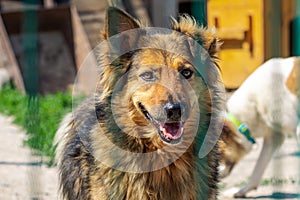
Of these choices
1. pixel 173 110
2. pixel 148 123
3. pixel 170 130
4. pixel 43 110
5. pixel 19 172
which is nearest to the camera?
pixel 173 110

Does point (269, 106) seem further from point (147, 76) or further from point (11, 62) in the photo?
point (11, 62)

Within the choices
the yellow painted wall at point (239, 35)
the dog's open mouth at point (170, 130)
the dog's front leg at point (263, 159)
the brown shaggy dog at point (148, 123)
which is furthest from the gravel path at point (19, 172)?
the yellow painted wall at point (239, 35)

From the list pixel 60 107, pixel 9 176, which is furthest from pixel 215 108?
pixel 60 107

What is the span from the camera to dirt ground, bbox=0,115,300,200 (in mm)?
5742

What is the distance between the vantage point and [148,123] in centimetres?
393

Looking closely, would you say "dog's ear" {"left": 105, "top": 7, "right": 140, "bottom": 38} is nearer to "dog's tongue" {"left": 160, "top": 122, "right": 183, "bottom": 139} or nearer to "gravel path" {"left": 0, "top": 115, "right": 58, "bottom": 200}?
"dog's tongue" {"left": 160, "top": 122, "right": 183, "bottom": 139}

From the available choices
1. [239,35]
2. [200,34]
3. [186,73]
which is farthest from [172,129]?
[239,35]

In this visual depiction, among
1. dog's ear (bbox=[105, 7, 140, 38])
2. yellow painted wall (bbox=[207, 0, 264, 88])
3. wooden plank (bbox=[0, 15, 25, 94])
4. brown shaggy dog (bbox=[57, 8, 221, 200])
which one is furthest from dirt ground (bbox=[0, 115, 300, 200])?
yellow painted wall (bbox=[207, 0, 264, 88])

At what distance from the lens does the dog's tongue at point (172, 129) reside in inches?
149

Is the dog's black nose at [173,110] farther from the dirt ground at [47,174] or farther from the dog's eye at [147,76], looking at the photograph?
the dirt ground at [47,174]

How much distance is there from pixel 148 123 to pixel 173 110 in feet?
Answer: 0.93

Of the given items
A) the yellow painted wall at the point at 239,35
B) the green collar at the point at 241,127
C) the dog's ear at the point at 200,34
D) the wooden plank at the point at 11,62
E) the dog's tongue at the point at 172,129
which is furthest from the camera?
the yellow painted wall at the point at 239,35

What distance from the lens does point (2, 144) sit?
7355 mm

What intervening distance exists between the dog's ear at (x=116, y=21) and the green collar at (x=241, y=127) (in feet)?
10.3
